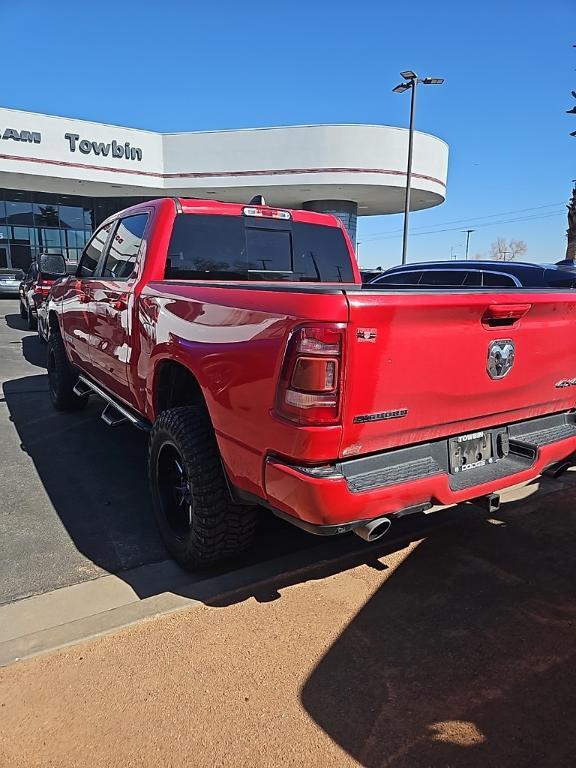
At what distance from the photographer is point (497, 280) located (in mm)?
6828

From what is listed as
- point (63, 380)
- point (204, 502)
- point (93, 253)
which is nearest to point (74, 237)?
point (63, 380)

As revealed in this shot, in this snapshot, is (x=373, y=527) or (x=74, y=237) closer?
(x=373, y=527)

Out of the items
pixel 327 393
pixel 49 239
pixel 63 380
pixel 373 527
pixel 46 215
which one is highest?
pixel 46 215

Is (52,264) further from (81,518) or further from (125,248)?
(81,518)

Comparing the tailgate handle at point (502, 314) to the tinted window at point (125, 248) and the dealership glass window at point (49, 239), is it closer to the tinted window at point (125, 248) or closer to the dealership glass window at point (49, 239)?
the tinted window at point (125, 248)

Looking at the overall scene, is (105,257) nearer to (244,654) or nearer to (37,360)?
(244,654)

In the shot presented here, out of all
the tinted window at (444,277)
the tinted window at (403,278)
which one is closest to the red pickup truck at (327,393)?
the tinted window at (444,277)

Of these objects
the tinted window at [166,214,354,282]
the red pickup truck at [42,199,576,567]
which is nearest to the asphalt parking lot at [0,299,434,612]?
the red pickup truck at [42,199,576,567]

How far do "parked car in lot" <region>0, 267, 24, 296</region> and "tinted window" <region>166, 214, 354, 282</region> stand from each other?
23.3 m

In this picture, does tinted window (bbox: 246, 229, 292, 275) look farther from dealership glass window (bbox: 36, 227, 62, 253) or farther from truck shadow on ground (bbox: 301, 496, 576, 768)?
dealership glass window (bbox: 36, 227, 62, 253)

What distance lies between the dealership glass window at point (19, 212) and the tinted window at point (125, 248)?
90.1 feet

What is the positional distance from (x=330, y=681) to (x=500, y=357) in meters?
1.64

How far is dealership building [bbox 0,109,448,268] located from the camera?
22.8 m

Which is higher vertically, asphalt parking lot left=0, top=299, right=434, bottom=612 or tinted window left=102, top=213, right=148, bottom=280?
tinted window left=102, top=213, right=148, bottom=280
